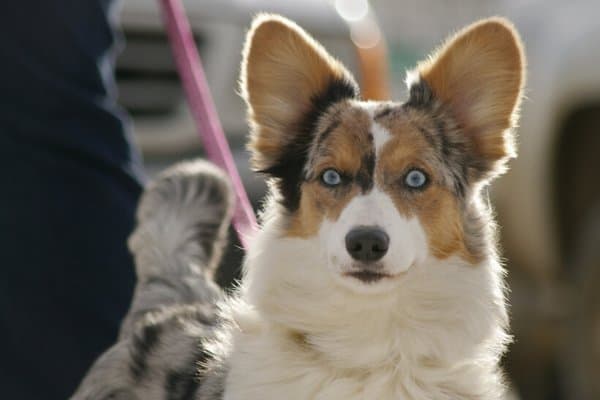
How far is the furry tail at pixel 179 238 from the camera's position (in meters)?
5.00

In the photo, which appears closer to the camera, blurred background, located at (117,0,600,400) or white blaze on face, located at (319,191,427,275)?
white blaze on face, located at (319,191,427,275)

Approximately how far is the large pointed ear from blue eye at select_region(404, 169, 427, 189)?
30cm

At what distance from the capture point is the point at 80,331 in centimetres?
525

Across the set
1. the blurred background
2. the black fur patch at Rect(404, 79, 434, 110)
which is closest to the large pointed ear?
the black fur patch at Rect(404, 79, 434, 110)

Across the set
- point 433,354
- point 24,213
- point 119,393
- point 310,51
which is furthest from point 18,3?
point 433,354

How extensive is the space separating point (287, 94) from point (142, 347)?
1.01 meters

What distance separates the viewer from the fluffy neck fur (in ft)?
14.3

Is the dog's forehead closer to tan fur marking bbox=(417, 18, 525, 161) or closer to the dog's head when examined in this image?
the dog's head

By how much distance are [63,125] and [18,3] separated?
0.49 m

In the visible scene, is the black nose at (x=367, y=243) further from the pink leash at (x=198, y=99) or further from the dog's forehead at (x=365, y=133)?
the pink leash at (x=198, y=99)

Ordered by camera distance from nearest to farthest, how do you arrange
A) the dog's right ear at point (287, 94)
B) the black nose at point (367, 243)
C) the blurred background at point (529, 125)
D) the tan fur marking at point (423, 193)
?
the black nose at point (367, 243)
the tan fur marking at point (423, 193)
the dog's right ear at point (287, 94)
the blurred background at point (529, 125)

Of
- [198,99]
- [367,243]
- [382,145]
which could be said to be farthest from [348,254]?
[198,99]

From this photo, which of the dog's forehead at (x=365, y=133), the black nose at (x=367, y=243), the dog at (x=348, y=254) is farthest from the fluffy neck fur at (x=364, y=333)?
the dog's forehead at (x=365, y=133)

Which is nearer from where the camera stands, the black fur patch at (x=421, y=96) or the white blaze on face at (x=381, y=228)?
the white blaze on face at (x=381, y=228)
